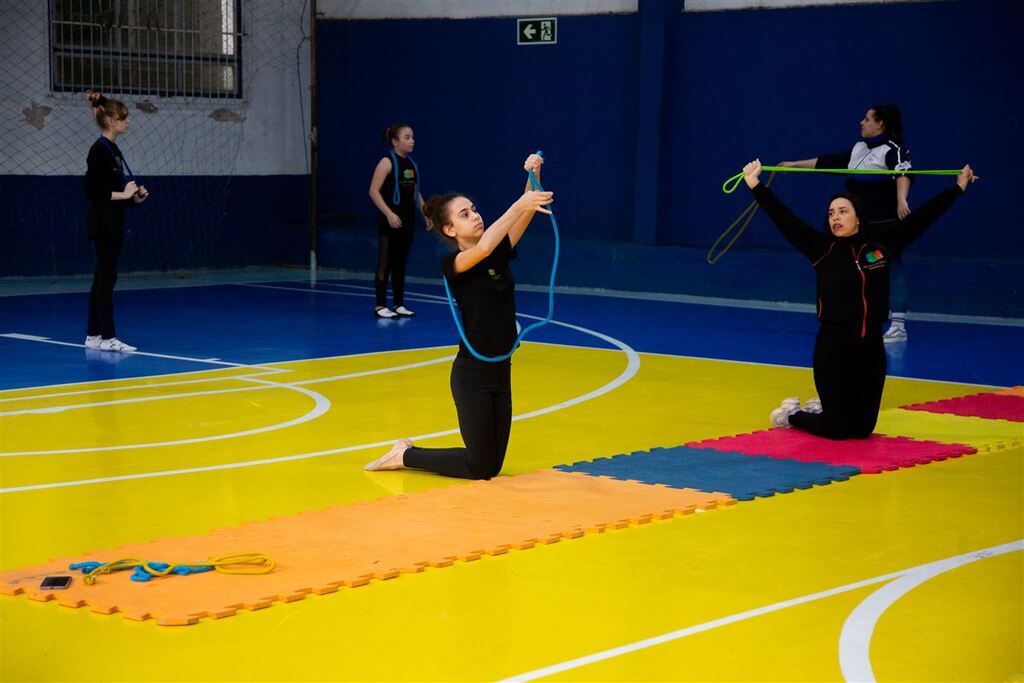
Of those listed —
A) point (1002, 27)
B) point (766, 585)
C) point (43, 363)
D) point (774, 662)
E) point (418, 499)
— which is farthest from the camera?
point (1002, 27)

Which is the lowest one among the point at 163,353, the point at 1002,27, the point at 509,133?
the point at 163,353

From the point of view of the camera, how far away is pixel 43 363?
35.8 ft

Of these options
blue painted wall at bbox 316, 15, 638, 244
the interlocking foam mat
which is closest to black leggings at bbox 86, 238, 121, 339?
the interlocking foam mat

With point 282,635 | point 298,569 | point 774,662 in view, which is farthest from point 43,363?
point 774,662

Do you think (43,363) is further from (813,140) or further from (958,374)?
(813,140)

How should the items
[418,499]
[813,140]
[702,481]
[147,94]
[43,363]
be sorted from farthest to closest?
1. [147,94]
2. [813,140]
3. [43,363]
4. [702,481]
5. [418,499]

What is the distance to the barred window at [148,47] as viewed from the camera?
17.0 metres

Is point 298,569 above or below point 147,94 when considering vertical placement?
below

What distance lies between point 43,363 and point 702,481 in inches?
229

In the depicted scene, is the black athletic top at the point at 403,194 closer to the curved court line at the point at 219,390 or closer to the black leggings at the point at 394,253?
the black leggings at the point at 394,253

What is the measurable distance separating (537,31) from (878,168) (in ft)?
22.4

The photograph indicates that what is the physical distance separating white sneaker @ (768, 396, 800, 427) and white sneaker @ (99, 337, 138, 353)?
213 inches

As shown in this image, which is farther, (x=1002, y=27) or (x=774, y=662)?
(x=1002, y=27)

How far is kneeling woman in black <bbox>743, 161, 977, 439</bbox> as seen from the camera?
8109mm
